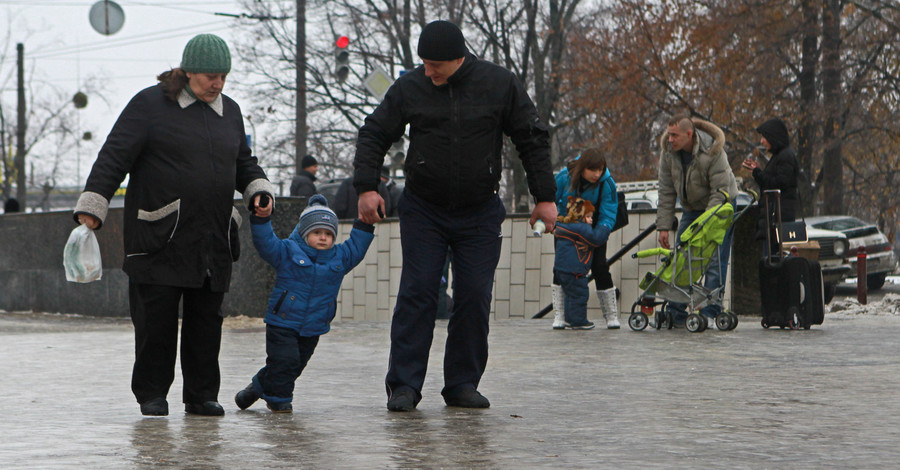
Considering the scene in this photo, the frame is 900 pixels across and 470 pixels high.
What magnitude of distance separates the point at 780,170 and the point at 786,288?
95 cm

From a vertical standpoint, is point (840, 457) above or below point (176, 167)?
below

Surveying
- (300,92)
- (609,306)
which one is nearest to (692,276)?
(609,306)

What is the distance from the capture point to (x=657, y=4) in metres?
28.5

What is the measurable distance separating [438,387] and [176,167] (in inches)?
79.8

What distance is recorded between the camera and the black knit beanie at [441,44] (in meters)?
5.49

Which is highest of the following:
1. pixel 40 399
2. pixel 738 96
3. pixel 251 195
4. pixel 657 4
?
pixel 657 4

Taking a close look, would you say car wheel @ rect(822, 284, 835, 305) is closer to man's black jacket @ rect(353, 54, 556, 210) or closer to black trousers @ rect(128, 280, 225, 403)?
man's black jacket @ rect(353, 54, 556, 210)

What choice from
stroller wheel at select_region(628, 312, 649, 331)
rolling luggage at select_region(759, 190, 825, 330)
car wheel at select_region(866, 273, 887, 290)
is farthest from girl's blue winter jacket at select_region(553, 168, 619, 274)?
car wheel at select_region(866, 273, 887, 290)

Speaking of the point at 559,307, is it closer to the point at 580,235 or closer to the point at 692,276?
the point at 580,235

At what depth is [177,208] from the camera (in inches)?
209

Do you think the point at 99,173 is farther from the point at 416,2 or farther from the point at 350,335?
the point at 416,2

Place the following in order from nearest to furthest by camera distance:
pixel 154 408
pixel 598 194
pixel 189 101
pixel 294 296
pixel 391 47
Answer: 1. pixel 154 408
2. pixel 189 101
3. pixel 294 296
4. pixel 598 194
5. pixel 391 47

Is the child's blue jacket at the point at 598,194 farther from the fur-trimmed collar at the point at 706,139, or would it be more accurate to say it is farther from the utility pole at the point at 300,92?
the utility pole at the point at 300,92

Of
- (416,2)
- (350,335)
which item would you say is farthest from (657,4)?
(350,335)
